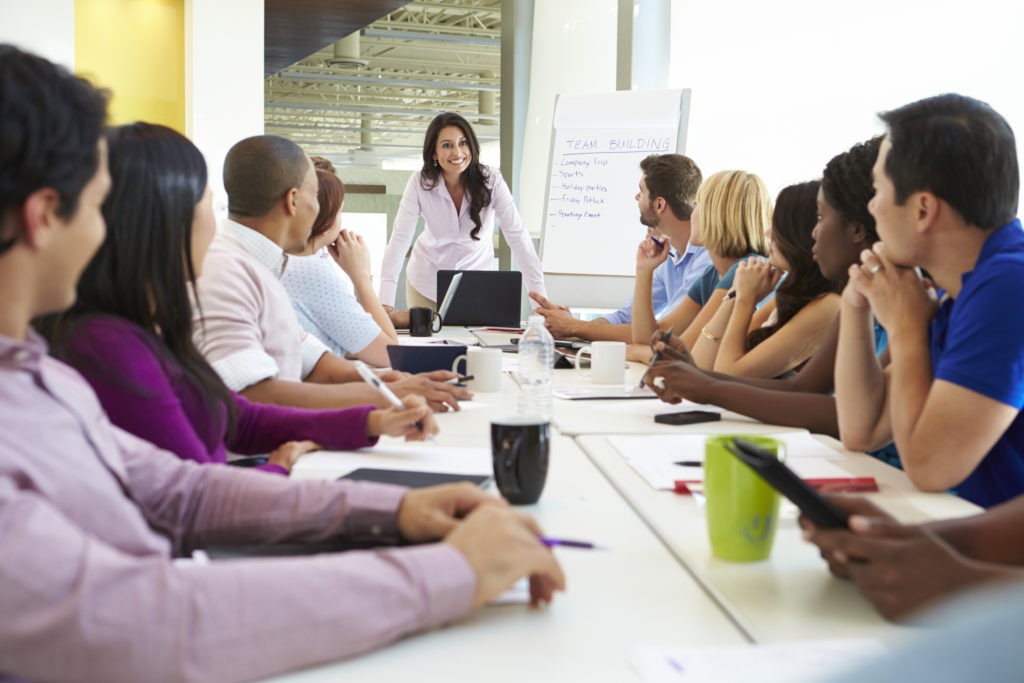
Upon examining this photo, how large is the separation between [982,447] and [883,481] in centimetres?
14

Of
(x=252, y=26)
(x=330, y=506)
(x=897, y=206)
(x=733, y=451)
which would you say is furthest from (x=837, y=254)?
(x=252, y=26)

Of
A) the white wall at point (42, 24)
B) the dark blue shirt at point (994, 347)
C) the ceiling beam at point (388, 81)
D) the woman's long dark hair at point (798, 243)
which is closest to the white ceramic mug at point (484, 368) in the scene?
the woman's long dark hair at point (798, 243)

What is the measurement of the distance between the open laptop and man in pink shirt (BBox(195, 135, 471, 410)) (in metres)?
1.52

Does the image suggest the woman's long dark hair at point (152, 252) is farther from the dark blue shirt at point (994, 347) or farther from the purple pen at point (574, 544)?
the dark blue shirt at point (994, 347)

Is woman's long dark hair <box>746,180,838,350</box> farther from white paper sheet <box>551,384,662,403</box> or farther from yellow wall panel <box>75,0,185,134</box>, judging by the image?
yellow wall panel <box>75,0,185,134</box>

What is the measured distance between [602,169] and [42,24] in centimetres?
334

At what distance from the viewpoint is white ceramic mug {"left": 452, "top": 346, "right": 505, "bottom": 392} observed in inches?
84.1

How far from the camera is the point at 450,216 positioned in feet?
14.3

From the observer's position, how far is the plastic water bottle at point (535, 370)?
191cm

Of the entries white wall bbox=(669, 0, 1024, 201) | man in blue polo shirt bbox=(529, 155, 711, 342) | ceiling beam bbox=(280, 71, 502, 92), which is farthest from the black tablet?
ceiling beam bbox=(280, 71, 502, 92)

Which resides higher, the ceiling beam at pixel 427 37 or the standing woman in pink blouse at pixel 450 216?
the ceiling beam at pixel 427 37

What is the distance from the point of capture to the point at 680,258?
3.63 metres

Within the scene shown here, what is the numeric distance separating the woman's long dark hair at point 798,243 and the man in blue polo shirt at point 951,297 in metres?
0.63

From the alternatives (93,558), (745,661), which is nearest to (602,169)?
(745,661)
